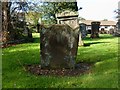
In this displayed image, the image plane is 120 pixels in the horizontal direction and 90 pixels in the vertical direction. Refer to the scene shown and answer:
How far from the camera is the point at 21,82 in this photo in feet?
30.2

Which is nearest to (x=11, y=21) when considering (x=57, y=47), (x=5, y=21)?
(x=5, y=21)

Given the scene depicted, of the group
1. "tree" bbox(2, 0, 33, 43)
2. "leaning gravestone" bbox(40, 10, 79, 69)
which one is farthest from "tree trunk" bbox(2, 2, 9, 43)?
"leaning gravestone" bbox(40, 10, 79, 69)

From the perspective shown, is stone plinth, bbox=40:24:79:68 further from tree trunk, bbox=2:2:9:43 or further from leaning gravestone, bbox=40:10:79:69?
tree trunk, bbox=2:2:9:43

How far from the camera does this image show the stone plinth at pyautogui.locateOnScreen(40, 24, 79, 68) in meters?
11.4

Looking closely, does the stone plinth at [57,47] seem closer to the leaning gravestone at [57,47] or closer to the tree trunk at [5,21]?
the leaning gravestone at [57,47]

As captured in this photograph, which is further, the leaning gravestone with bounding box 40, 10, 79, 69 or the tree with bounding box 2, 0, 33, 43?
the tree with bounding box 2, 0, 33, 43

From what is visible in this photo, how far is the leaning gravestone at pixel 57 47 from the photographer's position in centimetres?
1136

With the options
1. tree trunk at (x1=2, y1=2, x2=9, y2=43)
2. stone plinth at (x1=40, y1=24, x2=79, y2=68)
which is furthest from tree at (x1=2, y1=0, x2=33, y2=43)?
stone plinth at (x1=40, y1=24, x2=79, y2=68)

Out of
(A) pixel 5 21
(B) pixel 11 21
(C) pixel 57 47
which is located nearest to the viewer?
(C) pixel 57 47

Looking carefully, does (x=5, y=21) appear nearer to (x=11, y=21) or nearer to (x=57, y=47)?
(x=11, y=21)

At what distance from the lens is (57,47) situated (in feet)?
37.2

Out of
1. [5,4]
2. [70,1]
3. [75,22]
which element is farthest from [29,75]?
[70,1]

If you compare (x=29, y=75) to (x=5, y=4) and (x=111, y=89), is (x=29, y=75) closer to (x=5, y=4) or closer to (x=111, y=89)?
(x=111, y=89)

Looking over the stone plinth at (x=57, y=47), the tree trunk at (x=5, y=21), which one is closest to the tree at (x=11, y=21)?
the tree trunk at (x=5, y=21)
